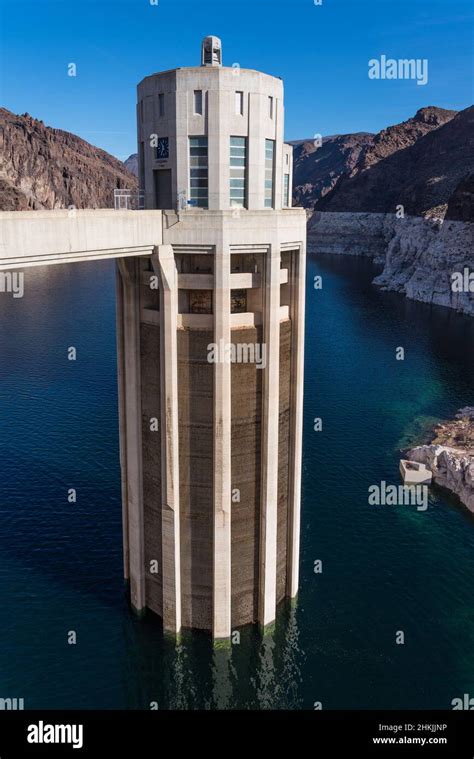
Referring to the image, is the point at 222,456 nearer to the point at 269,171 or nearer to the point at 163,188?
the point at 163,188

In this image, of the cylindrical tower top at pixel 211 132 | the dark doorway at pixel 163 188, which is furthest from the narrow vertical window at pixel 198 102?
the dark doorway at pixel 163 188

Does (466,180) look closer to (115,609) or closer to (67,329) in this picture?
(67,329)

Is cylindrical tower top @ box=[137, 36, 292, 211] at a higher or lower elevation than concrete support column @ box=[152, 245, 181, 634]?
higher

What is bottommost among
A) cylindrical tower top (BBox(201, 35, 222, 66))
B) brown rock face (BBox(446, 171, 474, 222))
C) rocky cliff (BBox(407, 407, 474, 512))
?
rocky cliff (BBox(407, 407, 474, 512))

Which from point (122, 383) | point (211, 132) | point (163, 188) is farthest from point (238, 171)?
point (122, 383)

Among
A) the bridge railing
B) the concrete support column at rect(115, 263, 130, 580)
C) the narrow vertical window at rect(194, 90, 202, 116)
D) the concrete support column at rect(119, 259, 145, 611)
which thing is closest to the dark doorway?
the bridge railing

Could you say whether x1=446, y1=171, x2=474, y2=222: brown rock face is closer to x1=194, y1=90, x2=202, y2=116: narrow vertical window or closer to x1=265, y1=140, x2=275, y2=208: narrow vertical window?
x1=265, y1=140, x2=275, y2=208: narrow vertical window
